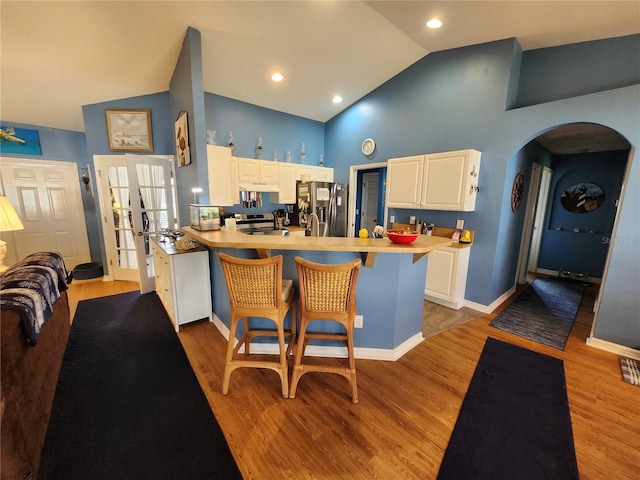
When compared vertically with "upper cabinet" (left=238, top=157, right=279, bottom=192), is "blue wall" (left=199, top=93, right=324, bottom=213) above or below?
above

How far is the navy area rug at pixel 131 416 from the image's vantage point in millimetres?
1362

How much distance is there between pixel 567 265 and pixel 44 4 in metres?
7.70

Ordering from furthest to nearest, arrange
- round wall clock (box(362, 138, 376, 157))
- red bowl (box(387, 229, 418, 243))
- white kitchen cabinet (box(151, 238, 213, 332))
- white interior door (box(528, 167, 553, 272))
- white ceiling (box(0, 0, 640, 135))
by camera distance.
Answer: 1. white interior door (box(528, 167, 553, 272))
2. round wall clock (box(362, 138, 376, 157))
3. white kitchen cabinet (box(151, 238, 213, 332))
4. white ceiling (box(0, 0, 640, 135))
5. red bowl (box(387, 229, 418, 243))

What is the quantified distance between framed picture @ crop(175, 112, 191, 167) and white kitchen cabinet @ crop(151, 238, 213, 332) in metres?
1.10

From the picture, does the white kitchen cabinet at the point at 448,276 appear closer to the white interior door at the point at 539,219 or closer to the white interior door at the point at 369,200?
the white interior door at the point at 369,200

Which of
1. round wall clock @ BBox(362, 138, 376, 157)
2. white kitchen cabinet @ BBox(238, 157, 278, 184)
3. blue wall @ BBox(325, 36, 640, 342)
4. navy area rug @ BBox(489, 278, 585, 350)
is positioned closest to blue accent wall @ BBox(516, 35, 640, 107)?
blue wall @ BBox(325, 36, 640, 342)

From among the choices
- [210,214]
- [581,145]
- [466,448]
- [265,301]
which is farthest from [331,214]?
[581,145]

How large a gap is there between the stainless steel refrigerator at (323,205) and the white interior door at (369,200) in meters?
0.40

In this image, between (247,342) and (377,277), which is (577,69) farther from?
(247,342)

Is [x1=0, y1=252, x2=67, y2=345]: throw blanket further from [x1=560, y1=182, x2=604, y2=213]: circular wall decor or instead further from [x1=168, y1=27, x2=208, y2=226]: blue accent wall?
[x1=560, y1=182, x2=604, y2=213]: circular wall decor

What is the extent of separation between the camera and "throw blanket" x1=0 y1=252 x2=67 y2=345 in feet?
4.28

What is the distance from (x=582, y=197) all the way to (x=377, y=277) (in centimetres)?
500

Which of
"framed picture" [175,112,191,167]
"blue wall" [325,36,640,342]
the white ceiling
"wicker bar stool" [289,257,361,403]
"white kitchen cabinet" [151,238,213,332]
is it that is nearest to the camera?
"wicker bar stool" [289,257,361,403]

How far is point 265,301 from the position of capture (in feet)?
5.71
